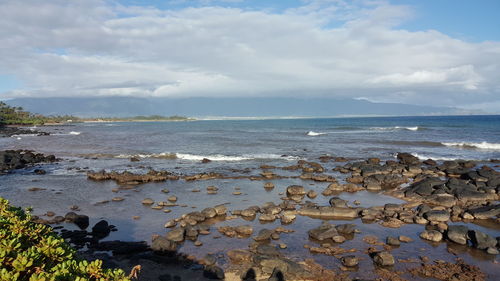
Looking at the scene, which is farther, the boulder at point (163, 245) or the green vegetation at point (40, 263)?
the boulder at point (163, 245)

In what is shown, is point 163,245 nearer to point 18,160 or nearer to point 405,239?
point 405,239

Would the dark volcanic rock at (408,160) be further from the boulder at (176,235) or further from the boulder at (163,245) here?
the boulder at (163,245)

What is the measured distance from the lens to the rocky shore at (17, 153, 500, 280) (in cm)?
1303

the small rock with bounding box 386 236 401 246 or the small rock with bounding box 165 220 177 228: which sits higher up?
the small rock with bounding box 165 220 177 228

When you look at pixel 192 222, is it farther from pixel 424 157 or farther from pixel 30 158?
pixel 424 157

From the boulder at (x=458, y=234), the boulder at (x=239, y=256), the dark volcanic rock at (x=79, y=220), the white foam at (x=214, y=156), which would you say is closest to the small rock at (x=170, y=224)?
the dark volcanic rock at (x=79, y=220)

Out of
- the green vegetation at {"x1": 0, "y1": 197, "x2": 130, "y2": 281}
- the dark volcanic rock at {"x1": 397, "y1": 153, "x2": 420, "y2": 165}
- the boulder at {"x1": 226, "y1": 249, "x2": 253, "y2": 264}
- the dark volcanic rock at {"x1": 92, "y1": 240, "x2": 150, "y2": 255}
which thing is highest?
the green vegetation at {"x1": 0, "y1": 197, "x2": 130, "y2": 281}

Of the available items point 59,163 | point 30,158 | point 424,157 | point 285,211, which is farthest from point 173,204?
point 424,157

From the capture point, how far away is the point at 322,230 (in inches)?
655

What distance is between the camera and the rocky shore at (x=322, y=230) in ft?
42.8

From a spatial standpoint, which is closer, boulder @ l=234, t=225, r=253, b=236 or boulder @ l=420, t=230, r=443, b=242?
boulder @ l=420, t=230, r=443, b=242

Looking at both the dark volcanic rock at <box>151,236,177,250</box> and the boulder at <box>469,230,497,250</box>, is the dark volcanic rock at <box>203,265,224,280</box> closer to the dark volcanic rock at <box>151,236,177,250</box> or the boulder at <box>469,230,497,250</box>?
the dark volcanic rock at <box>151,236,177,250</box>

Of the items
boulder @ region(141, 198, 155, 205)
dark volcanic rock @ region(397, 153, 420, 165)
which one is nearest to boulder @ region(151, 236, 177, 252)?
boulder @ region(141, 198, 155, 205)

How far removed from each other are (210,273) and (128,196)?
47.8ft
